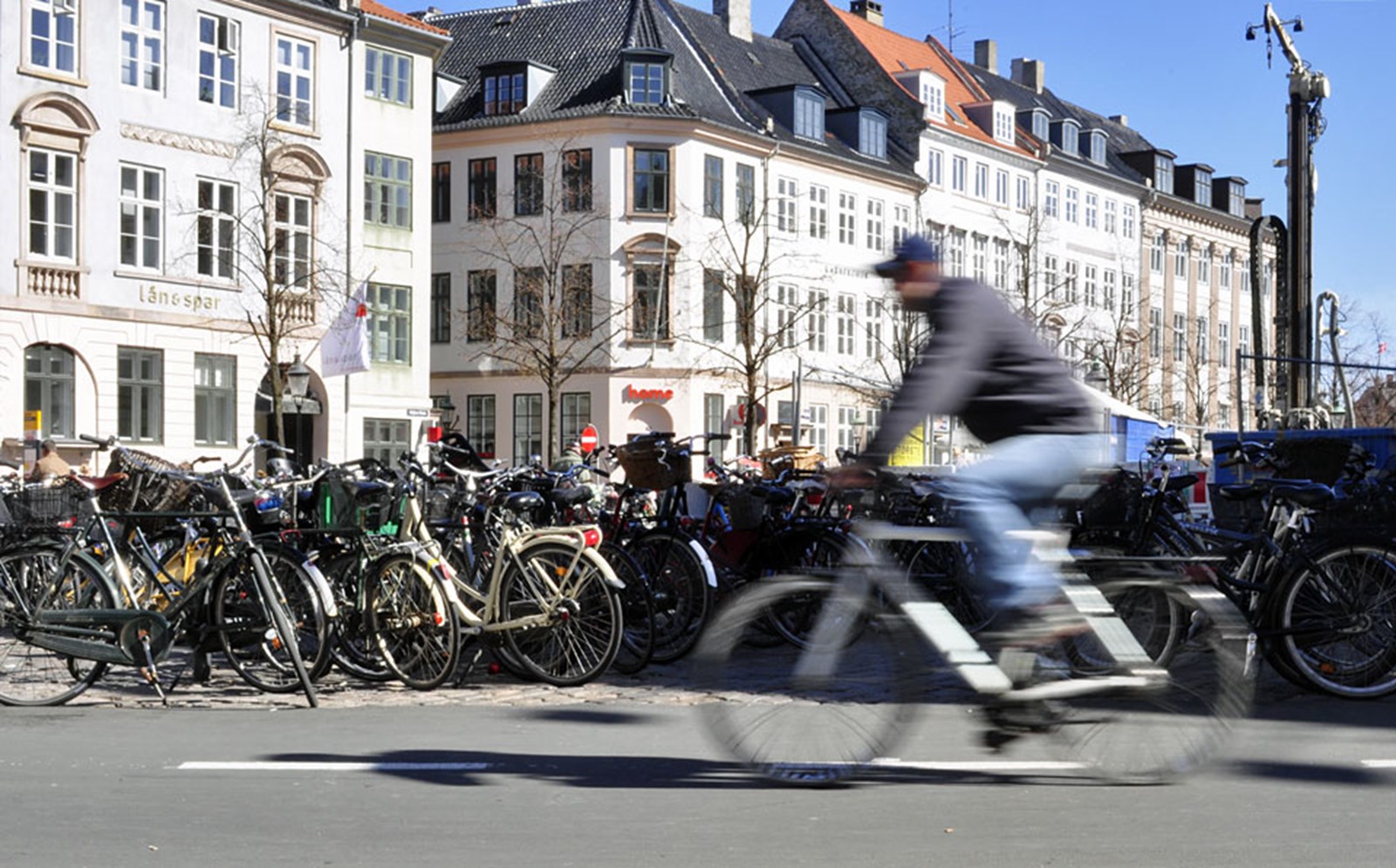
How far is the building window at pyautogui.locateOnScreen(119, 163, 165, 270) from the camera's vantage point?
36.1 m

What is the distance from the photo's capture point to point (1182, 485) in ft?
32.2

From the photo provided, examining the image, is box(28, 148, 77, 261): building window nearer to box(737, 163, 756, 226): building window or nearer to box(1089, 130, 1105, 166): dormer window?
box(737, 163, 756, 226): building window

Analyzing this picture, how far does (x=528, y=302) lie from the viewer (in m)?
51.2

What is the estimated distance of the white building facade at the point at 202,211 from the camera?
34656 mm

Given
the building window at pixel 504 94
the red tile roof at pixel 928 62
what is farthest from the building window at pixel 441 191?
the red tile roof at pixel 928 62

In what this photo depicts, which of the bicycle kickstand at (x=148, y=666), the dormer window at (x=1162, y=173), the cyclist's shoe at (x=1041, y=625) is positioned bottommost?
the bicycle kickstand at (x=148, y=666)

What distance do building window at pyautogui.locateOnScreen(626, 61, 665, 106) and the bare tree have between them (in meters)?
2.28

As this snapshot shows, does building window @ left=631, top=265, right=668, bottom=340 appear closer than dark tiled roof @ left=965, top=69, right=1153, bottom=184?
Yes

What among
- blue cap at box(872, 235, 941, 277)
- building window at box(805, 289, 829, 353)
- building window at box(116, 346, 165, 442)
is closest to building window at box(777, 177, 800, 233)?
building window at box(805, 289, 829, 353)

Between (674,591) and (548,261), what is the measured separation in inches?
1625

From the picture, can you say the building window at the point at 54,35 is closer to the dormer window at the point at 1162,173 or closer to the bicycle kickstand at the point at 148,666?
the bicycle kickstand at the point at 148,666

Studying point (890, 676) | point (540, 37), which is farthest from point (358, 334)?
point (540, 37)

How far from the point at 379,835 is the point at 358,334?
2430 cm

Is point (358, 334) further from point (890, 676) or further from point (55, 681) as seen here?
point (890, 676)
